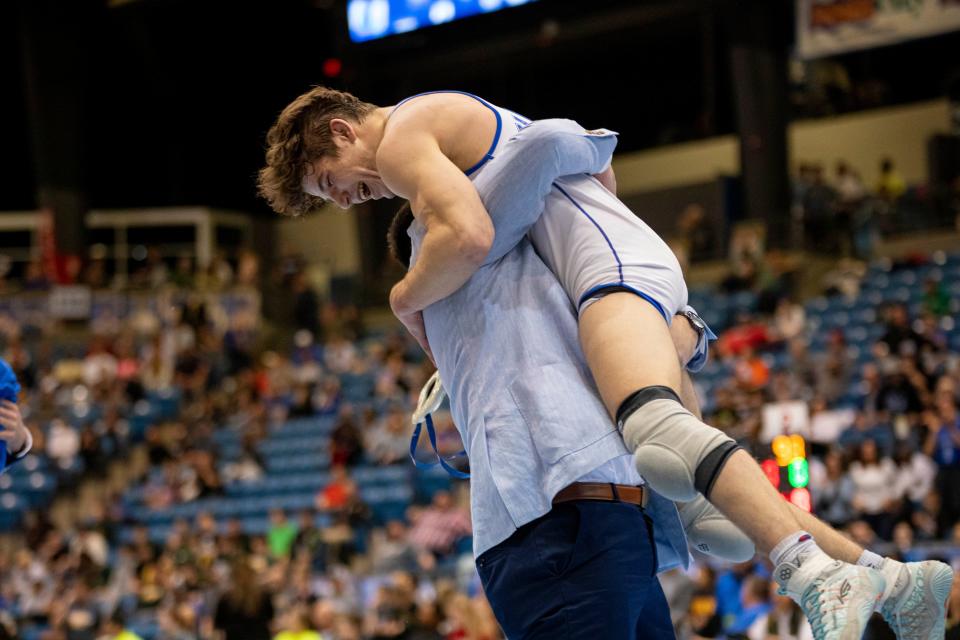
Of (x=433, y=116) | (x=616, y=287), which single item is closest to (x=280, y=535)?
(x=433, y=116)

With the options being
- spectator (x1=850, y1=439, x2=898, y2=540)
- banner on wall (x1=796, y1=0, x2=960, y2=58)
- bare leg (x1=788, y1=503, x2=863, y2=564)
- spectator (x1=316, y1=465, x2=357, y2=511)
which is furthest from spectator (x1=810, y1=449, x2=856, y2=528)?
bare leg (x1=788, y1=503, x2=863, y2=564)

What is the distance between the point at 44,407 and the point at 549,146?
54.2 ft

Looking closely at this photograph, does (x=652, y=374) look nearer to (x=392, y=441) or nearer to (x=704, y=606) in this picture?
(x=704, y=606)

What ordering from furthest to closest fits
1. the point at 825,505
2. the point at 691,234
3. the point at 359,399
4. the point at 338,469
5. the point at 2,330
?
the point at 2,330 < the point at 691,234 < the point at 359,399 < the point at 338,469 < the point at 825,505

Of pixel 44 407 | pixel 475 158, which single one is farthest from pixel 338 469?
pixel 475 158

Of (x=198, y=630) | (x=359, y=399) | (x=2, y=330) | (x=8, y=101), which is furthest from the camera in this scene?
(x=8, y=101)

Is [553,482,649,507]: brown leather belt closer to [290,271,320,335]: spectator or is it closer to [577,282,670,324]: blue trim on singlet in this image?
[577,282,670,324]: blue trim on singlet

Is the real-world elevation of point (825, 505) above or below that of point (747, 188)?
below

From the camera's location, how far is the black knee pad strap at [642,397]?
2428 mm

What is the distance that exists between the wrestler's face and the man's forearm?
0.24m

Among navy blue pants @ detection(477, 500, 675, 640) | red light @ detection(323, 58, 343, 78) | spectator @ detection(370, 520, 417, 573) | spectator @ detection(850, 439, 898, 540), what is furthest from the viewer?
red light @ detection(323, 58, 343, 78)

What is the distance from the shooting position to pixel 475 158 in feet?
9.01

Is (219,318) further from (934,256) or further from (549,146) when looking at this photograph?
(549,146)

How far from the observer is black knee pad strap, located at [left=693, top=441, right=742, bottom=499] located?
7.75 feet
